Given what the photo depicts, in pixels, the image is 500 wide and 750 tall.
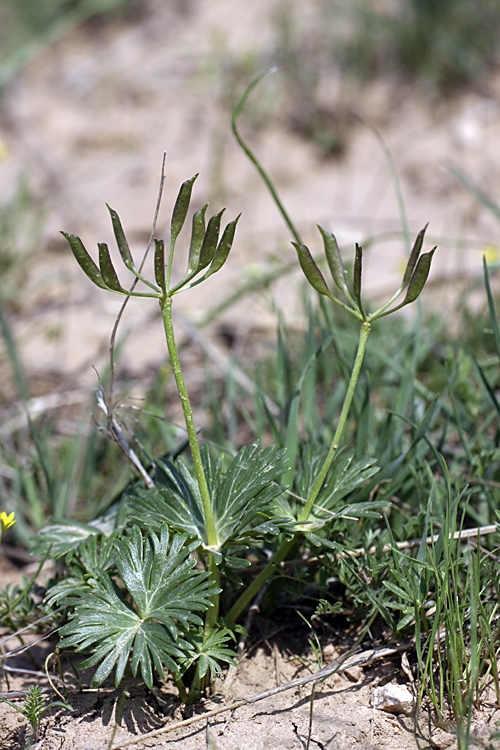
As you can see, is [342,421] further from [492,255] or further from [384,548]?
[492,255]

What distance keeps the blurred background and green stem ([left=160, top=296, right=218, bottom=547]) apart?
1.52 meters

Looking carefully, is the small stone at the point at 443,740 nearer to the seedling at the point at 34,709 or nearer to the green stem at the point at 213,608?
the green stem at the point at 213,608

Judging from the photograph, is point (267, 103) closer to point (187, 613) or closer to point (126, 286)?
point (126, 286)

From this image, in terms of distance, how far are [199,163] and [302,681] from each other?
3.48 metres

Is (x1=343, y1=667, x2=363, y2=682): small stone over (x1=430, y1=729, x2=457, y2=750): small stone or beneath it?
over

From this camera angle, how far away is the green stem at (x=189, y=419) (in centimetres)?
108

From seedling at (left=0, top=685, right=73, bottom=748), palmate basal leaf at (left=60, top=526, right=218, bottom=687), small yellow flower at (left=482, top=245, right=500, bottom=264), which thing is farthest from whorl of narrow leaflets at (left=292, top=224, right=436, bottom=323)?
small yellow flower at (left=482, top=245, right=500, bottom=264)

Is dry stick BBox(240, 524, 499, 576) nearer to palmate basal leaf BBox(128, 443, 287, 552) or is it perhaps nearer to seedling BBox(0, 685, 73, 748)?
palmate basal leaf BBox(128, 443, 287, 552)

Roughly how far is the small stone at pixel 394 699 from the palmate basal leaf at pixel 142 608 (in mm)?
378

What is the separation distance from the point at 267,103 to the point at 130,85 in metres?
1.12

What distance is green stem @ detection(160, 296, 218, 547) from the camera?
108 cm

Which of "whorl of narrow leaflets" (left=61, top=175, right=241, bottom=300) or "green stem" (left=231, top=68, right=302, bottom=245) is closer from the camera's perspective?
"whorl of narrow leaflets" (left=61, top=175, right=241, bottom=300)

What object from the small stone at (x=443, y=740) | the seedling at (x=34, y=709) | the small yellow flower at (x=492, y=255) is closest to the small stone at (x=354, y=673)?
the small stone at (x=443, y=740)

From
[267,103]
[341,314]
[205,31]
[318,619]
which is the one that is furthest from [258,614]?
[205,31]
